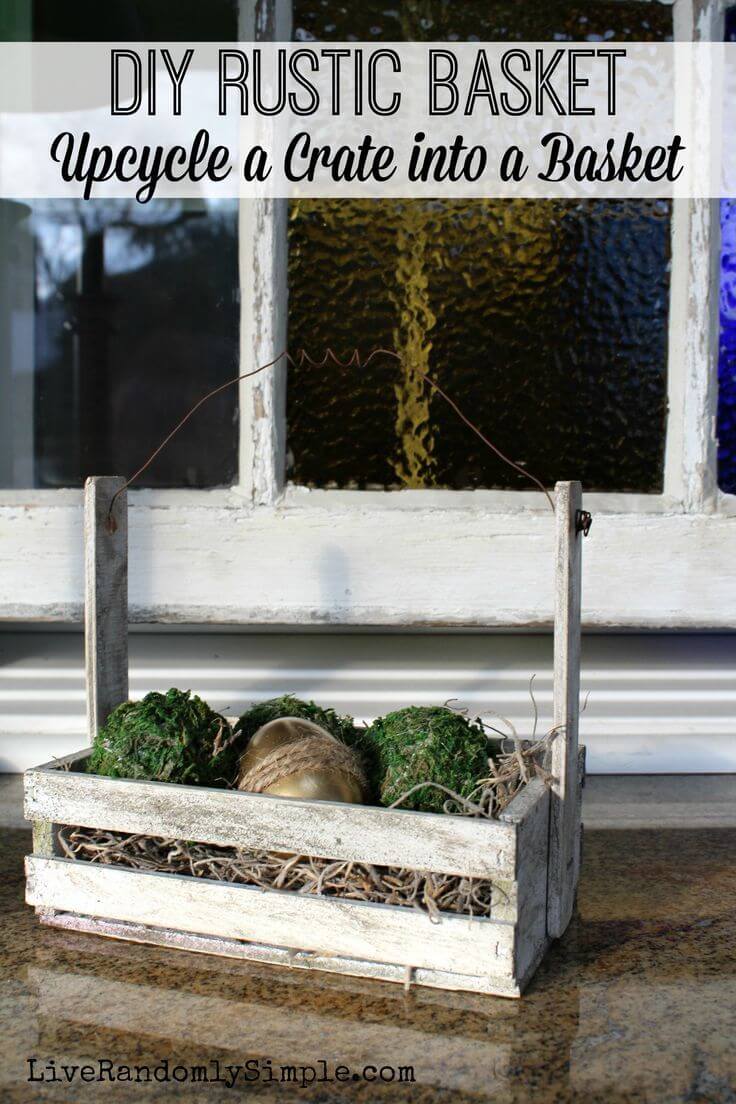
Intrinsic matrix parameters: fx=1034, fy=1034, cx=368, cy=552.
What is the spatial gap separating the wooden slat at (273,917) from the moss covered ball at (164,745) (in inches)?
5.6

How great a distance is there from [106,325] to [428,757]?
2.73 meters

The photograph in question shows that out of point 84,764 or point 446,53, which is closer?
point 84,764

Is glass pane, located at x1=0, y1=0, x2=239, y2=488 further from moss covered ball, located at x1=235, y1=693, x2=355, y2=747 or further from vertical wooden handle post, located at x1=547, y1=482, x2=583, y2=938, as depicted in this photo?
vertical wooden handle post, located at x1=547, y1=482, x2=583, y2=938

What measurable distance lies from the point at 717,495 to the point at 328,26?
1.37m

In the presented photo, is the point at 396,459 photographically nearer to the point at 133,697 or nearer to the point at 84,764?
the point at 133,697

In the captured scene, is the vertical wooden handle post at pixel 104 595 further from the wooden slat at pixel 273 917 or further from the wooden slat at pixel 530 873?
the wooden slat at pixel 530 873

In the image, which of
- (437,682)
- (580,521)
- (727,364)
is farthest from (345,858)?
(727,364)

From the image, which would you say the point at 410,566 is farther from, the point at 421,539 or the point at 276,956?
A: the point at 276,956

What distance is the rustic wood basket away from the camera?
1.32 meters

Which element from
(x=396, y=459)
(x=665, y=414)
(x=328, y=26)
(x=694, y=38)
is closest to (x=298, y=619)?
(x=396, y=459)

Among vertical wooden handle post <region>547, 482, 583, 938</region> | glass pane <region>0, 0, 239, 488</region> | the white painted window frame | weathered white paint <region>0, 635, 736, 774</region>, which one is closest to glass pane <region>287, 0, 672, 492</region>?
the white painted window frame

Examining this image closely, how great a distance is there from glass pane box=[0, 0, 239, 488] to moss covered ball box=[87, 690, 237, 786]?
1343mm

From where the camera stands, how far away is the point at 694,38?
2254mm

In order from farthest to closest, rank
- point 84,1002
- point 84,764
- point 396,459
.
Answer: point 396,459 < point 84,764 < point 84,1002
